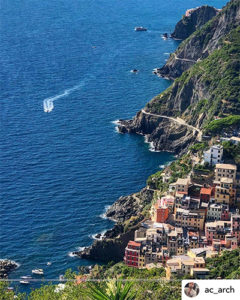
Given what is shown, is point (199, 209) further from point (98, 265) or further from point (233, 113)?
point (233, 113)

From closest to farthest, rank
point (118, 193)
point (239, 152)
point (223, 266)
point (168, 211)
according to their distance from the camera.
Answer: point (223, 266) < point (168, 211) < point (239, 152) < point (118, 193)

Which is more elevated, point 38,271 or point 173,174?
point 173,174

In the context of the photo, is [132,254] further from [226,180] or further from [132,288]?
[132,288]

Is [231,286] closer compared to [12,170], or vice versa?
[231,286]

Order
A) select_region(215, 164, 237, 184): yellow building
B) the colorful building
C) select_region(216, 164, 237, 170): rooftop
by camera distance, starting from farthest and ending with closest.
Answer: select_region(216, 164, 237, 170): rooftop, select_region(215, 164, 237, 184): yellow building, the colorful building

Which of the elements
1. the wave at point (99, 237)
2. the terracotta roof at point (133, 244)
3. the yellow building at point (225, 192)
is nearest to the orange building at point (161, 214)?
the terracotta roof at point (133, 244)

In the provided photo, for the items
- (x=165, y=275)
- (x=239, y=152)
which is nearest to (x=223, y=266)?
(x=165, y=275)

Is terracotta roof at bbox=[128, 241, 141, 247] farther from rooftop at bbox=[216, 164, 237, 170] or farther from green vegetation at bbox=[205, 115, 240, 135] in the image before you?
green vegetation at bbox=[205, 115, 240, 135]

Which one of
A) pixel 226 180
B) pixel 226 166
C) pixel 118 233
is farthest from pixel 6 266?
pixel 226 166

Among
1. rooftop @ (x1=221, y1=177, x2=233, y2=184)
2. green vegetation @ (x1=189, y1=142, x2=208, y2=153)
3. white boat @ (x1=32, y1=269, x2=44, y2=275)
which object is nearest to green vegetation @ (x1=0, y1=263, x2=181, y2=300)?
white boat @ (x1=32, y1=269, x2=44, y2=275)
